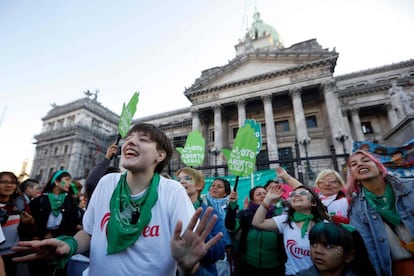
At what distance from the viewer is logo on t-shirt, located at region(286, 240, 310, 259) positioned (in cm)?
227

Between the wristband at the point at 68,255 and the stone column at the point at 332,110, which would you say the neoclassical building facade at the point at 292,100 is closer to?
the stone column at the point at 332,110

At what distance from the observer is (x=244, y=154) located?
4.27 metres

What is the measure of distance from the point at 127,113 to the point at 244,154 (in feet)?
8.23

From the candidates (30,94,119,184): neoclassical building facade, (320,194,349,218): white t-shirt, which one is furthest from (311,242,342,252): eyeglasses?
(30,94,119,184): neoclassical building facade

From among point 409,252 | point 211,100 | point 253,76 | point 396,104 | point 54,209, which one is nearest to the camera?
point 409,252

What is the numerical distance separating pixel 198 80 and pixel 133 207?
2321cm

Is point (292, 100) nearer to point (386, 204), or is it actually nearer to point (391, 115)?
point (391, 115)

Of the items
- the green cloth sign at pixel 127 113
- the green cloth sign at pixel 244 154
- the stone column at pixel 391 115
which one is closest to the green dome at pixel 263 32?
the stone column at pixel 391 115

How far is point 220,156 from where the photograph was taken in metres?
18.8

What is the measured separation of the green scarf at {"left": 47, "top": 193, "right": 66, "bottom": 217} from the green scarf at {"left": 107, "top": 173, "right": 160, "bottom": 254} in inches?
106

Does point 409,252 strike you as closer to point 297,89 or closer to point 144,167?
point 144,167

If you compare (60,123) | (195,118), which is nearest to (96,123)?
(60,123)

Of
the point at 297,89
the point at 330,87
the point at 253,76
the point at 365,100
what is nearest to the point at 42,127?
the point at 253,76

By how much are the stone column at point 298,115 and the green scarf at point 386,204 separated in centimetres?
1562
